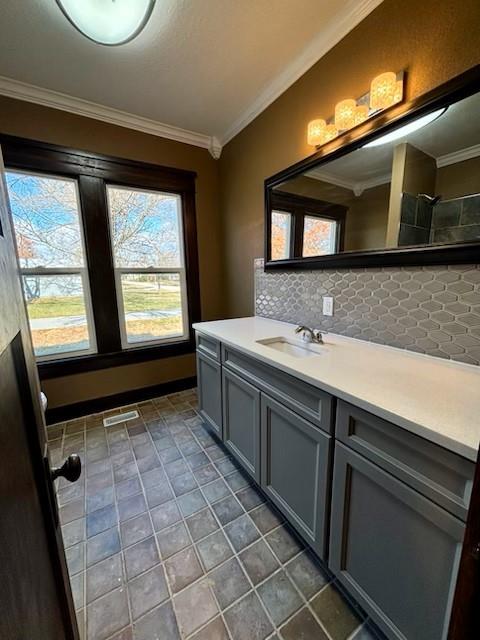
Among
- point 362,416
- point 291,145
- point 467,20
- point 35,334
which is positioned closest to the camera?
point 362,416

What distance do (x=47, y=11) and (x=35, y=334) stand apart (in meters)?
2.08

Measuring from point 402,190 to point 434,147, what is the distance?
0.19 meters

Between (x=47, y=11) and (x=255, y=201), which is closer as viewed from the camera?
(x=47, y=11)

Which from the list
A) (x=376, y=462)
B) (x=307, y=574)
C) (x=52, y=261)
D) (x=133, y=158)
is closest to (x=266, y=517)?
(x=307, y=574)

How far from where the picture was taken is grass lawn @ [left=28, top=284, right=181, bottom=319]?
2184 millimetres

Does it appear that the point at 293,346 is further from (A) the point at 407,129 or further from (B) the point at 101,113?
(B) the point at 101,113

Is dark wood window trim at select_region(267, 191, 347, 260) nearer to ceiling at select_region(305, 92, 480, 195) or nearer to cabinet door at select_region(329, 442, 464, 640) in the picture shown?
ceiling at select_region(305, 92, 480, 195)

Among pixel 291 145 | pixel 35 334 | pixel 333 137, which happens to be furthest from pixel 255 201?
pixel 35 334

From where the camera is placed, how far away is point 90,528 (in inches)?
53.6

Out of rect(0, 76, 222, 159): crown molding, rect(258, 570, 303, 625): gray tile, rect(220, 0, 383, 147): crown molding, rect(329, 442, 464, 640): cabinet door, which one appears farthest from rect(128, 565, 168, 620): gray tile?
rect(0, 76, 222, 159): crown molding

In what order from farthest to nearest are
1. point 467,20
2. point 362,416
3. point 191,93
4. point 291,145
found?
point 191,93 → point 291,145 → point 467,20 → point 362,416

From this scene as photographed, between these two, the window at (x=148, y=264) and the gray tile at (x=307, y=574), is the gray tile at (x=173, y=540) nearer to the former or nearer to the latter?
the gray tile at (x=307, y=574)

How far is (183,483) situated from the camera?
164 cm

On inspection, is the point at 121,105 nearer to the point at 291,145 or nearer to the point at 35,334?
the point at 291,145
